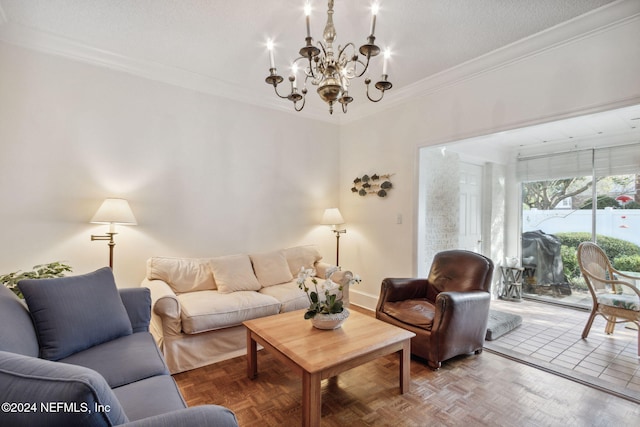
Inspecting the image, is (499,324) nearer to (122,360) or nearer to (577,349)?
(577,349)

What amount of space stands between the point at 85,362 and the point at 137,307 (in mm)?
546

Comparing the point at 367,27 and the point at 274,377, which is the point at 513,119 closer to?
the point at 367,27

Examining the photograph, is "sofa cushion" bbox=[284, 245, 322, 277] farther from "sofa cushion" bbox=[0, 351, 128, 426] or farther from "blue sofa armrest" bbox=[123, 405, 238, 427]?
"sofa cushion" bbox=[0, 351, 128, 426]

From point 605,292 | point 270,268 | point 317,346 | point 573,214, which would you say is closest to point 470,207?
point 573,214

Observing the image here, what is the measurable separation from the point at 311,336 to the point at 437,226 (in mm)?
2635

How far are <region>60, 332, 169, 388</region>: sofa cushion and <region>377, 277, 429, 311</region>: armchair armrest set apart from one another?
199 cm

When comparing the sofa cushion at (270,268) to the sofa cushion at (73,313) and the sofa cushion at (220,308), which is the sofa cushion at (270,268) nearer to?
the sofa cushion at (220,308)

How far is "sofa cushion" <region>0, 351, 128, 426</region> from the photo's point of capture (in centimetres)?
67

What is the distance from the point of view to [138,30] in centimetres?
250

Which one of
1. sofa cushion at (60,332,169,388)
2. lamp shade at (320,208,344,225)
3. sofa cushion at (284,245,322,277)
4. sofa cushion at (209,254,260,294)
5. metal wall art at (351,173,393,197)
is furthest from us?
lamp shade at (320,208,344,225)

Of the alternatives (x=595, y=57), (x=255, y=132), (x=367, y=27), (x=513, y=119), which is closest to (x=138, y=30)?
(x=255, y=132)

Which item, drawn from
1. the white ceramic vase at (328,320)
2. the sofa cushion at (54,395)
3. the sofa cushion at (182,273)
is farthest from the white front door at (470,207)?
the sofa cushion at (54,395)

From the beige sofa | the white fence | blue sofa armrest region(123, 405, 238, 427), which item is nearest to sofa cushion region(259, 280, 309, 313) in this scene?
the beige sofa

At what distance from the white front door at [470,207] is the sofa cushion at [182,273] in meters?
3.57
